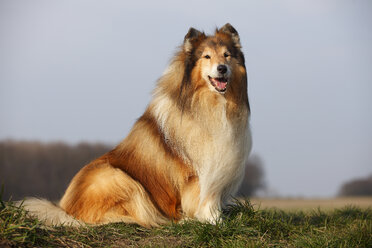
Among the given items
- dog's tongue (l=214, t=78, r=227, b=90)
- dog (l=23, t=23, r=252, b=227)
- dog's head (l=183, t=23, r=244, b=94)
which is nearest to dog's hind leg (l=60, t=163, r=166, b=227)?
dog (l=23, t=23, r=252, b=227)

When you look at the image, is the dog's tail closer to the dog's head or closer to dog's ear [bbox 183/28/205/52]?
the dog's head

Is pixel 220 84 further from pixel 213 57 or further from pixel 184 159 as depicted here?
pixel 184 159

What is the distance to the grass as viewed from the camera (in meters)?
4.62

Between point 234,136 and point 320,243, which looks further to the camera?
point 234,136

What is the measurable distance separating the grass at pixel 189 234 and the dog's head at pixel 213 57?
6.13ft

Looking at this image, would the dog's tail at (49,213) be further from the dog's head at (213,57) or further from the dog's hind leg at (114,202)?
the dog's head at (213,57)

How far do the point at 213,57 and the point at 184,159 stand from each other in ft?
4.94

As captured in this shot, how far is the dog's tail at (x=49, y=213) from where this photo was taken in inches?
222

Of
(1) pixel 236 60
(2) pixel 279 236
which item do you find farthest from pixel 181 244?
(1) pixel 236 60

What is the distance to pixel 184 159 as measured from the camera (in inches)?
232

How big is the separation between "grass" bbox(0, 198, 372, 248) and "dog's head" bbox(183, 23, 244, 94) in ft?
6.13

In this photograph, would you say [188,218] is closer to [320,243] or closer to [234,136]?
[234,136]

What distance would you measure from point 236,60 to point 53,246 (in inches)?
136

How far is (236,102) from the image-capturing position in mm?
5875
